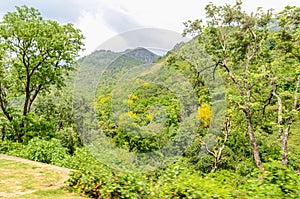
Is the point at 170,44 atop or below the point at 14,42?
below

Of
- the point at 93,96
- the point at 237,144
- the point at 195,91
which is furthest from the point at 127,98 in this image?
the point at 237,144

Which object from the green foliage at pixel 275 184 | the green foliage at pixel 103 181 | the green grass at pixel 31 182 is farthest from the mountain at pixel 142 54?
the green foliage at pixel 275 184

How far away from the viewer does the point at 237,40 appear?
482 inches

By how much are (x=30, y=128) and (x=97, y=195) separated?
8.77m

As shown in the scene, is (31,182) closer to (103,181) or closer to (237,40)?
(103,181)

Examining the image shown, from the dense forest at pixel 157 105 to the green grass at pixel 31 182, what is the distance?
0.29 m

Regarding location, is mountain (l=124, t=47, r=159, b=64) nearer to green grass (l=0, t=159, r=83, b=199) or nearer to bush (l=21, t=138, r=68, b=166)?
green grass (l=0, t=159, r=83, b=199)

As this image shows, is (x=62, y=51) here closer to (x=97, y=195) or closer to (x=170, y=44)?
(x=170, y=44)

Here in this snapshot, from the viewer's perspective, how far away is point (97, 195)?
347 centimetres

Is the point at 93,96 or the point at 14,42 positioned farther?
the point at 14,42

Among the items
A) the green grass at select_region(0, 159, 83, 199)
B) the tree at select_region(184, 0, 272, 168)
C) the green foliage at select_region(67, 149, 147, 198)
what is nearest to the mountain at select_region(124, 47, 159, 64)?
the green foliage at select_region(67, 149, 147, 198)

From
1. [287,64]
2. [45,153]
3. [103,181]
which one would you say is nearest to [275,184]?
[103,181]

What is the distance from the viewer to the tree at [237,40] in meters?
11.3

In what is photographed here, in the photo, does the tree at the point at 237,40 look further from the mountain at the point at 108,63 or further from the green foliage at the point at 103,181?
the green foliage at the point at 103,181
